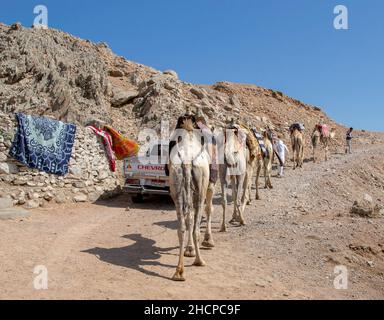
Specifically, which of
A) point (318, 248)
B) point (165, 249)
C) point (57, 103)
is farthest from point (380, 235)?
point (57, 103)

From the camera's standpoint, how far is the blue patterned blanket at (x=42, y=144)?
12.4 m

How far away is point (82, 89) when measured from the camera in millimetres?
23234

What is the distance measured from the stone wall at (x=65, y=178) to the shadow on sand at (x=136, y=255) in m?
5.06

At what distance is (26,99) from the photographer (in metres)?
19.3

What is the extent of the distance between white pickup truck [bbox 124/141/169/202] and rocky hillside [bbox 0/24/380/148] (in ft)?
22.6

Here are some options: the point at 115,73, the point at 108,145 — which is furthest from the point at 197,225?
the point at 115,73

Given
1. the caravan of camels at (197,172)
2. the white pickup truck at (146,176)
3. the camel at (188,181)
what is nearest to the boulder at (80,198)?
the white pickup truck at (146,176)

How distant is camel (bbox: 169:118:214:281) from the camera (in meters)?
6.59

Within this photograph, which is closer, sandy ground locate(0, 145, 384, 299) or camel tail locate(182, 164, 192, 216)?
sandy ground locate(0, 145, 384, 299)

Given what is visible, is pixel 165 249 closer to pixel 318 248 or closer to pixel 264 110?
pixel 318 248

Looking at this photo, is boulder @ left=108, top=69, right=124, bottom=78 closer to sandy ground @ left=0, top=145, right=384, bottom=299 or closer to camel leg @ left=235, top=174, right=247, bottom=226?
sandy ground @ left=0, top=145, right=384, bottom=299

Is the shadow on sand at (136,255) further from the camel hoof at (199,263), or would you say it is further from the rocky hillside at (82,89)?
the rocky hillside at (82,89)

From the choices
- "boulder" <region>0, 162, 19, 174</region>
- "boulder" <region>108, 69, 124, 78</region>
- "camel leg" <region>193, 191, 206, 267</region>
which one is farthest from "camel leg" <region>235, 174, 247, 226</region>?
"boulder" <region>108, 69, 124, 78</region>

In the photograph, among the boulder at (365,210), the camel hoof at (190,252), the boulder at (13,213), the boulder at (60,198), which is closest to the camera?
the camel hoof at (190,252)
